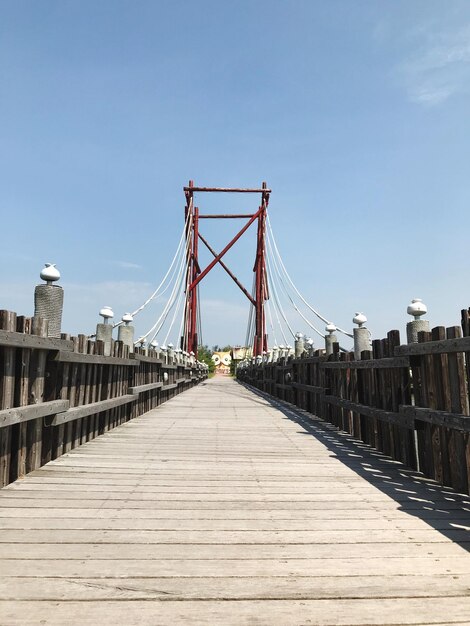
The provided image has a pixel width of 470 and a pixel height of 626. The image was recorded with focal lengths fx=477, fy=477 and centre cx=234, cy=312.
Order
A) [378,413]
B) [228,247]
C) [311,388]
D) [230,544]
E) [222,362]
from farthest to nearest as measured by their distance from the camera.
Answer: [222,362] → [228,247] → [311,388] → [378,413] → [230,544]

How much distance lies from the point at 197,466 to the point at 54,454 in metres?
1.18

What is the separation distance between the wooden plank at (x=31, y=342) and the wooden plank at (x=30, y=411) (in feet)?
1.30

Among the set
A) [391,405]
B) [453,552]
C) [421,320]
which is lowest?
[453,552]

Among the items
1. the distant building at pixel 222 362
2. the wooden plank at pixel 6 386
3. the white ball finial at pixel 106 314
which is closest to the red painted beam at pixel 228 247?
the white ball finial at pixel 106 314

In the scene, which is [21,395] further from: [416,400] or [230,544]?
[416,400]

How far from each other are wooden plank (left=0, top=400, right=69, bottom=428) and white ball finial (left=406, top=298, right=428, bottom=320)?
2956 millimetres

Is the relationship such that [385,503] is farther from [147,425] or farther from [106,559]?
[147,425]

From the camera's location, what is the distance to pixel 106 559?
6.33 ft

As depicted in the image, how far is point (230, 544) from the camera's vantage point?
212cm

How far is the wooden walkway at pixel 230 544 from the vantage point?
156cm

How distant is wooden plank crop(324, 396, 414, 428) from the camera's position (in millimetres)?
3664

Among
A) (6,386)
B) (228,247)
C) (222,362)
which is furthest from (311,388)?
(222,362)

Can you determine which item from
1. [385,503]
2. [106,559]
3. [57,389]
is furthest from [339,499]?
[57,389]

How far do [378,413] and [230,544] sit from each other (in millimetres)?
2554
